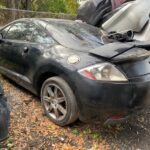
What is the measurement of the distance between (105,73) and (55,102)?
Result: 961mm

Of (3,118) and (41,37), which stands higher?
(41,37)

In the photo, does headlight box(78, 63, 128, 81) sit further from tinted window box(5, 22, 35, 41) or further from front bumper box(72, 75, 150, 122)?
tinted window box(5, 22, 35, 41)

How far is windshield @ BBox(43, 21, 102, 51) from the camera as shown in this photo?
4.27m

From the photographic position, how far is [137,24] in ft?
20.4

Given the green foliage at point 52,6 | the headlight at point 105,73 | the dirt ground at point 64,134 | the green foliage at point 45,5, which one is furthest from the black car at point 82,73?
the green foliage at point 52,6

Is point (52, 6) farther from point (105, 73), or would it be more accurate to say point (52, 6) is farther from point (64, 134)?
point (105, 73)

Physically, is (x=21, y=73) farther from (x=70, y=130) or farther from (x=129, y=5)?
(x=129, y=5)

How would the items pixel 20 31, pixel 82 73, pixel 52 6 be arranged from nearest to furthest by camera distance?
pixel 82 73 → pixel 20 31 → pixel 52 6

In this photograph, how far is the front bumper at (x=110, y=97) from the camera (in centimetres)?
359

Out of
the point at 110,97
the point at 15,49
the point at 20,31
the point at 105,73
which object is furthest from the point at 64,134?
the point at 20,31

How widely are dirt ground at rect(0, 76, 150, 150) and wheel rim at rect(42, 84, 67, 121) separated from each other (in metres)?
0.16

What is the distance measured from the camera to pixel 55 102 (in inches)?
165

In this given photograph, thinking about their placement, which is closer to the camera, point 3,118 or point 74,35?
point 3,118

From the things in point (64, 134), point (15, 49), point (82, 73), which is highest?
point (15, 49)
